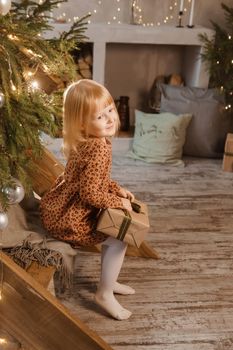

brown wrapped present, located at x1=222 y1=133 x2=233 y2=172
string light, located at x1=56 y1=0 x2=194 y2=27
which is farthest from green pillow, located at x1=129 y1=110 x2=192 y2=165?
string light, located at x1=56 y1=0 x2=194 y2=27

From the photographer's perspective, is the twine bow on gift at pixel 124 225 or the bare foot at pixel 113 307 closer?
the twine bow on gift at pixel 124 225

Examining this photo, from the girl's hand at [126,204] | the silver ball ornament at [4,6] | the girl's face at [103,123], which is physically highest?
the silver ball ornament at [4,6]

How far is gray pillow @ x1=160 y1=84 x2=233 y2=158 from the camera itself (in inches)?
130

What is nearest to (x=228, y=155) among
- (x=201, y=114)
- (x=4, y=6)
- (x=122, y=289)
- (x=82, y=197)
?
(x=201, y=114)

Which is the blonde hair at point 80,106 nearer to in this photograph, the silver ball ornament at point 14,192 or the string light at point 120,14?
the silver ball ornament at point 14,192

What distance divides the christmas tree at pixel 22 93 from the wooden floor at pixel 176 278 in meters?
0.63

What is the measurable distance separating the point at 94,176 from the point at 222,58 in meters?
2.05

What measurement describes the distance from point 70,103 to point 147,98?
2333mm

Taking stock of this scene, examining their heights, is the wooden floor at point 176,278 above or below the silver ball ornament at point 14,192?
below

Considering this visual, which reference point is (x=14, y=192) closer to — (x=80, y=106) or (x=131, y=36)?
(x=80, y=106)

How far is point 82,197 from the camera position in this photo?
1592 mm

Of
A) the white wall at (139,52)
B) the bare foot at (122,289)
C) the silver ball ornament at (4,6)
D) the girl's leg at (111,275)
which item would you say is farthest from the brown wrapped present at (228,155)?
the silver ball ornament at (4,6)

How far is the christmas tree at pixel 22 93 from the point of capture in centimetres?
138

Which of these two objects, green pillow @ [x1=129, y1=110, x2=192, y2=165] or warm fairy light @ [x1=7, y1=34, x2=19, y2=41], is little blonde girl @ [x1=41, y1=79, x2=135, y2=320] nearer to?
warm fairy light @ [x1=7, y1=34, x2=19, y2=41]
